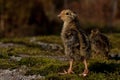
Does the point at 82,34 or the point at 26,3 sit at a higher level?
the point at 26,3

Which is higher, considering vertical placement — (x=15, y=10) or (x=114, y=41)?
(x=15, y=10)

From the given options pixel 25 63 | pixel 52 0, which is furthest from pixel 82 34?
pixel 52 0

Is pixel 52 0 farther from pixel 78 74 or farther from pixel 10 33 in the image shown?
pixel 78 74

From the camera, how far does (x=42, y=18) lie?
3575 cm

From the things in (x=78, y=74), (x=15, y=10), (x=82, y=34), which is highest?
(x=15, y=10)

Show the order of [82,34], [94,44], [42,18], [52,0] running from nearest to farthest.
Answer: [82,34]
[94,44]
[42,18]
[52,0]

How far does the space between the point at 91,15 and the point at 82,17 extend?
1.25 meters

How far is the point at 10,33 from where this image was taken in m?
33.3

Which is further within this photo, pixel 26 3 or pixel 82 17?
pixel 82 17

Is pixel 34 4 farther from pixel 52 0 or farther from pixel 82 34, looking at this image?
pixel 82 34

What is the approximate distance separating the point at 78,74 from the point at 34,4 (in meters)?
24.4

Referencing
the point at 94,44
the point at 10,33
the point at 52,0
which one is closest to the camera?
the point at 94,44

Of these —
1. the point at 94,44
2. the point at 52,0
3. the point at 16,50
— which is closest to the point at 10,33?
the point at 52,0

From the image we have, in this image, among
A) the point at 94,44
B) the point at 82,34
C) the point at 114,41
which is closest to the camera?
the point at 82,34
